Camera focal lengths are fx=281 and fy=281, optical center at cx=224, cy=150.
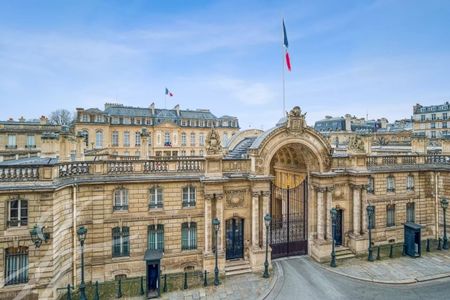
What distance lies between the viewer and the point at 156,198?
1833 cm

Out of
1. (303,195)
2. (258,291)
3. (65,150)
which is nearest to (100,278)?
(65,150)

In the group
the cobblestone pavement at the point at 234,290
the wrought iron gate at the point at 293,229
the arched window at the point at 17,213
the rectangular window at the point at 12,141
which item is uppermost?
the rectangular window at the point at 12,141

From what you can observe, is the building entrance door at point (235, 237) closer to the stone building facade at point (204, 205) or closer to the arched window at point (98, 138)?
the stone building facade at point (204, 205)

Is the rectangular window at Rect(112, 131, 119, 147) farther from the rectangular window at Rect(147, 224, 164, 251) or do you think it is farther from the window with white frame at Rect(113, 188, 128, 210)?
the rectangular window at Rect(147, 224, 164, 251)

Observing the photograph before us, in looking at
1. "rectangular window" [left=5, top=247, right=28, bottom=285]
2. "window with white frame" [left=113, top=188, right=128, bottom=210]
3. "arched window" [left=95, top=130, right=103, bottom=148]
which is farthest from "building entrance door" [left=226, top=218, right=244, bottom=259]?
"arched window" [left=95, top=130, right=103, bottom=148]

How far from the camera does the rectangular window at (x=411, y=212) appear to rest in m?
24.3

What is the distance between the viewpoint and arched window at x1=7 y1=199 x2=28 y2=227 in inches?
561

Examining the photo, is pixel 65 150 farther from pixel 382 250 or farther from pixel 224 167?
pixel 382 250

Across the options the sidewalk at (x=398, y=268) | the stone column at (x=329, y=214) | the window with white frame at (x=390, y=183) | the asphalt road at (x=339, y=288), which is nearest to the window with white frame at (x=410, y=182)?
the window with white frame at (x=390, y=183)

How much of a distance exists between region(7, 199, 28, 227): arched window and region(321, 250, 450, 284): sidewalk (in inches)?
734

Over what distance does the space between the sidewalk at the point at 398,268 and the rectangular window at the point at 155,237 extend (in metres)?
11.4

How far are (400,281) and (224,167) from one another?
42.6 feet

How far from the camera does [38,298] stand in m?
14.6

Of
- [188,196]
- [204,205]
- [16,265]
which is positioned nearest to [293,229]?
[204,205]
